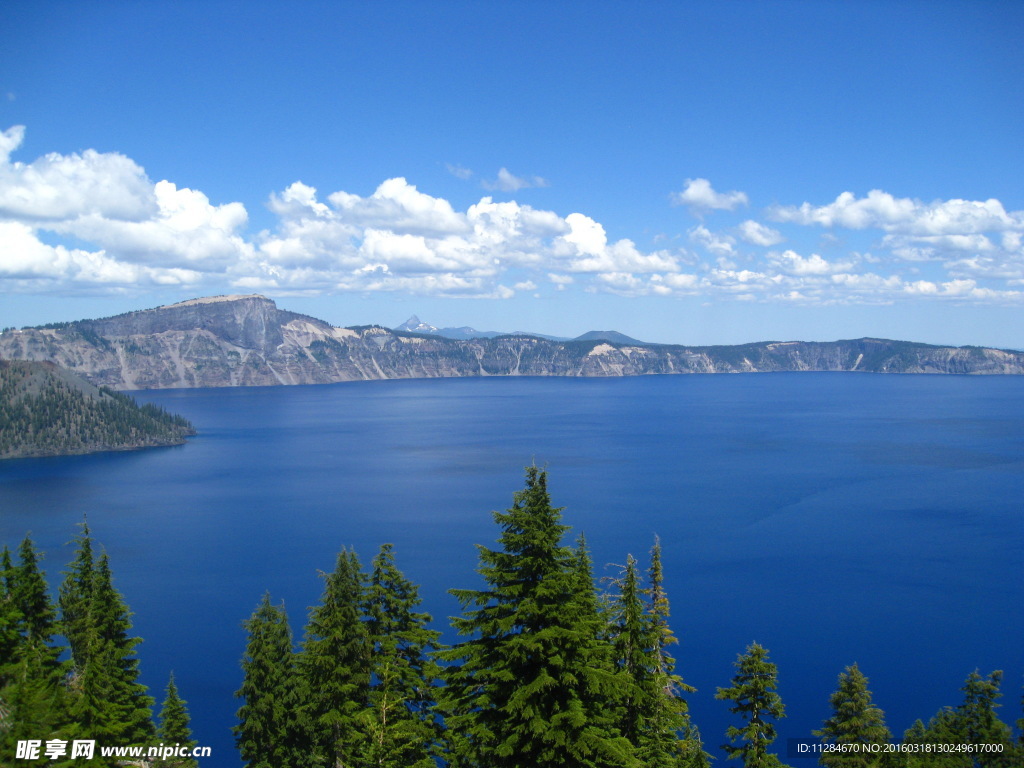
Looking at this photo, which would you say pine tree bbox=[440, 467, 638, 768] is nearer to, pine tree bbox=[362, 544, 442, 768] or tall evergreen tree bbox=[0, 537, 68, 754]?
pine tree bbox=[362, 544, 442, 768]

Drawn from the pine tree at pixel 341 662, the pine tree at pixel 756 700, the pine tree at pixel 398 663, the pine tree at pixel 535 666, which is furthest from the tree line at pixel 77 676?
the pine tree at pixel 756 700

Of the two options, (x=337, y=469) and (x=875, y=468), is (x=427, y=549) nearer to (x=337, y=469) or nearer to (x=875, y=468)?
(x=337, y=469)

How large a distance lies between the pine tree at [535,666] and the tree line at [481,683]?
4 centimetres

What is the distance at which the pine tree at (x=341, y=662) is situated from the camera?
2317cm

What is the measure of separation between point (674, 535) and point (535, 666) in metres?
76.6

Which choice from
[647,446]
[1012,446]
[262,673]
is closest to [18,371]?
[647,446]

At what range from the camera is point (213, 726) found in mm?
45562

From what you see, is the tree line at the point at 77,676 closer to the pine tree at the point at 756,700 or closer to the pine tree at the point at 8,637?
the pine tree at the point at 8,637

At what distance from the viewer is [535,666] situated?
14508mm

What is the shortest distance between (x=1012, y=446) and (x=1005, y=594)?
10894cm

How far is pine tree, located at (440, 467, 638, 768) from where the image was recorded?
13977 mm

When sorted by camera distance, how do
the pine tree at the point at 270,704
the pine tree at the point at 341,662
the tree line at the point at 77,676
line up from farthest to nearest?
1. the pine tree at the point at 270,704
2. the pine tree at the point at 341,662
3. the tree line at the point at 77,676

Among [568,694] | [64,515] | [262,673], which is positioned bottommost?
[64,515]

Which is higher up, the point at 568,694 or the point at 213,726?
the point at 568,694
